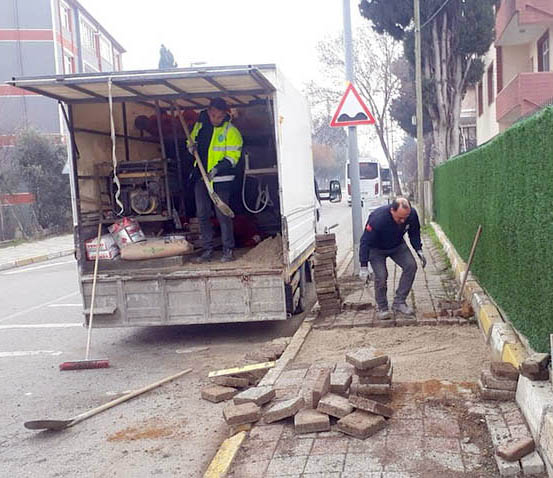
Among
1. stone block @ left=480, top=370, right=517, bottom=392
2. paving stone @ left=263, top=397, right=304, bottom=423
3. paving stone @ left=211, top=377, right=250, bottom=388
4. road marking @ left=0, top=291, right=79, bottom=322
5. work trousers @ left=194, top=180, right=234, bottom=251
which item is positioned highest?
work trousers @ left=194, top=180, right=234, bottom=251

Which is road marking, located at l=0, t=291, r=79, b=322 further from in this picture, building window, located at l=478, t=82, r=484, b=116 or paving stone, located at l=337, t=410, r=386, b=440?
building window, located at l=478, t=82, r=484, b=116

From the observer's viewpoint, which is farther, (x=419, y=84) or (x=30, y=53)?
(x=30, y=53)

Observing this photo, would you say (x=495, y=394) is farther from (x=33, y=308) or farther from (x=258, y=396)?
(x=33, y=308)

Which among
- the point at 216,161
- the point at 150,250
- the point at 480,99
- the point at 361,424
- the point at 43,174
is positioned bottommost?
the point at 361,424

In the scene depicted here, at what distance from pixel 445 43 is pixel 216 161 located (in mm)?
19136

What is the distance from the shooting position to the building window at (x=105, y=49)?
48.6 metres

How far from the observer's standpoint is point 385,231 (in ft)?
26.9

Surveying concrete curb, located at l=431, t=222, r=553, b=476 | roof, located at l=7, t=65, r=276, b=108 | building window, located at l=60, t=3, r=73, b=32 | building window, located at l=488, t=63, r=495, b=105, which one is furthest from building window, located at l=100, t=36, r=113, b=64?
concrete curb, located at l=431, t=222, r=553, b=476

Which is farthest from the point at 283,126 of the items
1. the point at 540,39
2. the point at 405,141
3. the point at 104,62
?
the point at 405,141

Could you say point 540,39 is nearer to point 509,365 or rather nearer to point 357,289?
point 357,289

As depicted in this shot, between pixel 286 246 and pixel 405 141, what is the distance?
63.3 m

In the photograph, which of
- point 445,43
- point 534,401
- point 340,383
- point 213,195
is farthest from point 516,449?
point 445,43

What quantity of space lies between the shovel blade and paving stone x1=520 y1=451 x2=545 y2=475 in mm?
3435

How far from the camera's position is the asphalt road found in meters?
Answer: 4.73
